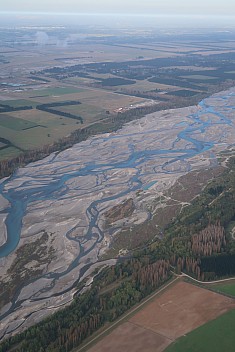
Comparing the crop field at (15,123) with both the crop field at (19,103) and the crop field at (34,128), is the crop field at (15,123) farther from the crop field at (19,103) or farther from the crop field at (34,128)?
the crop field at (19,103)

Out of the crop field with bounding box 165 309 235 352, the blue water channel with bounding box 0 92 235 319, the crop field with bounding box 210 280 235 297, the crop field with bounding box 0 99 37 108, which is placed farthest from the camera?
the crop field with bounding box 0 99 37 108

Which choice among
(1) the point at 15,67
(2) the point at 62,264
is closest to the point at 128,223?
(2) the point at 62,264

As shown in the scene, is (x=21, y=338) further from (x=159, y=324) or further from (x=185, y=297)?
(x=185, y=297)

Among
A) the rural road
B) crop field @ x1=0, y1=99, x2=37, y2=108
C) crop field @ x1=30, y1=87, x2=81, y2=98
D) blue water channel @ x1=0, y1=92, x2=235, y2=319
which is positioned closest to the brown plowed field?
the rural road

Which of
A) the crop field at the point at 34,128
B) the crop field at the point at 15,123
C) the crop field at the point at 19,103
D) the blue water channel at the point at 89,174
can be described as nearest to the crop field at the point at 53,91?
the crop field at the point at 19,103

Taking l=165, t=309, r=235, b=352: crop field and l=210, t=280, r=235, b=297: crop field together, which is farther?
l=210, t=280, r=235, b=297: crop field

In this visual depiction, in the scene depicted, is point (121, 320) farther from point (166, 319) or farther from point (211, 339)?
point (211, 339)

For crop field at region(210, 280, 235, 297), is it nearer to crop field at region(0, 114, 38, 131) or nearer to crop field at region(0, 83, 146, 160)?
crop field at region(0, 83, 146, 160)
